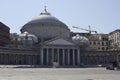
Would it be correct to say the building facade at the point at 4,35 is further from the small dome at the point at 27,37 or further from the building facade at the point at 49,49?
the small dome at the point at 27,37

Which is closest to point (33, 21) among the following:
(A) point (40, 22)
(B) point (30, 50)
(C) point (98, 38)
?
(A) point (40, 22)

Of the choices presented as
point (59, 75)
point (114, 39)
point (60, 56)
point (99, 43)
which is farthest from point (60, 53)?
point (59, 75)

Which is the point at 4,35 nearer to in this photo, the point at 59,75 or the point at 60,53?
the point at 60,53

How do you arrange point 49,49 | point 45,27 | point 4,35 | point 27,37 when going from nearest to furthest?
point 49,49 → point 27,37 → point 4,35 → point 45,27

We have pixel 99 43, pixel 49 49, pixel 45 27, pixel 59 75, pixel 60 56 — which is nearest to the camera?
pixel 59 75

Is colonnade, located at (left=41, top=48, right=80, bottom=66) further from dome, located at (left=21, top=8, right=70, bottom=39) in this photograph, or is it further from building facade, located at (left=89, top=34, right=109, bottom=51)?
building facade, located at (left=89, top=34, right=109, bottom=51)

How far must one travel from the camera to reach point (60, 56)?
140125 millimetres

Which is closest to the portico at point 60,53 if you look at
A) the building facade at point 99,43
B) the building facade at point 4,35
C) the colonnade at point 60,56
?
the colonnade at point 60,56

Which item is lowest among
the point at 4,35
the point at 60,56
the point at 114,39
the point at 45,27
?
the point at 60,56

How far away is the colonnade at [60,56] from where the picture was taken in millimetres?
137250

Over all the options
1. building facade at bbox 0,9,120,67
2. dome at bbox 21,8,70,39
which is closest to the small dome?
building facade at bbox 0,9,120,67

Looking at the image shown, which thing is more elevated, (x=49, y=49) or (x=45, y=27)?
(x=45, y=27)

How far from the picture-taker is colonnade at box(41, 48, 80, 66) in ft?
450

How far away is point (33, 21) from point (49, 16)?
31.7ft
